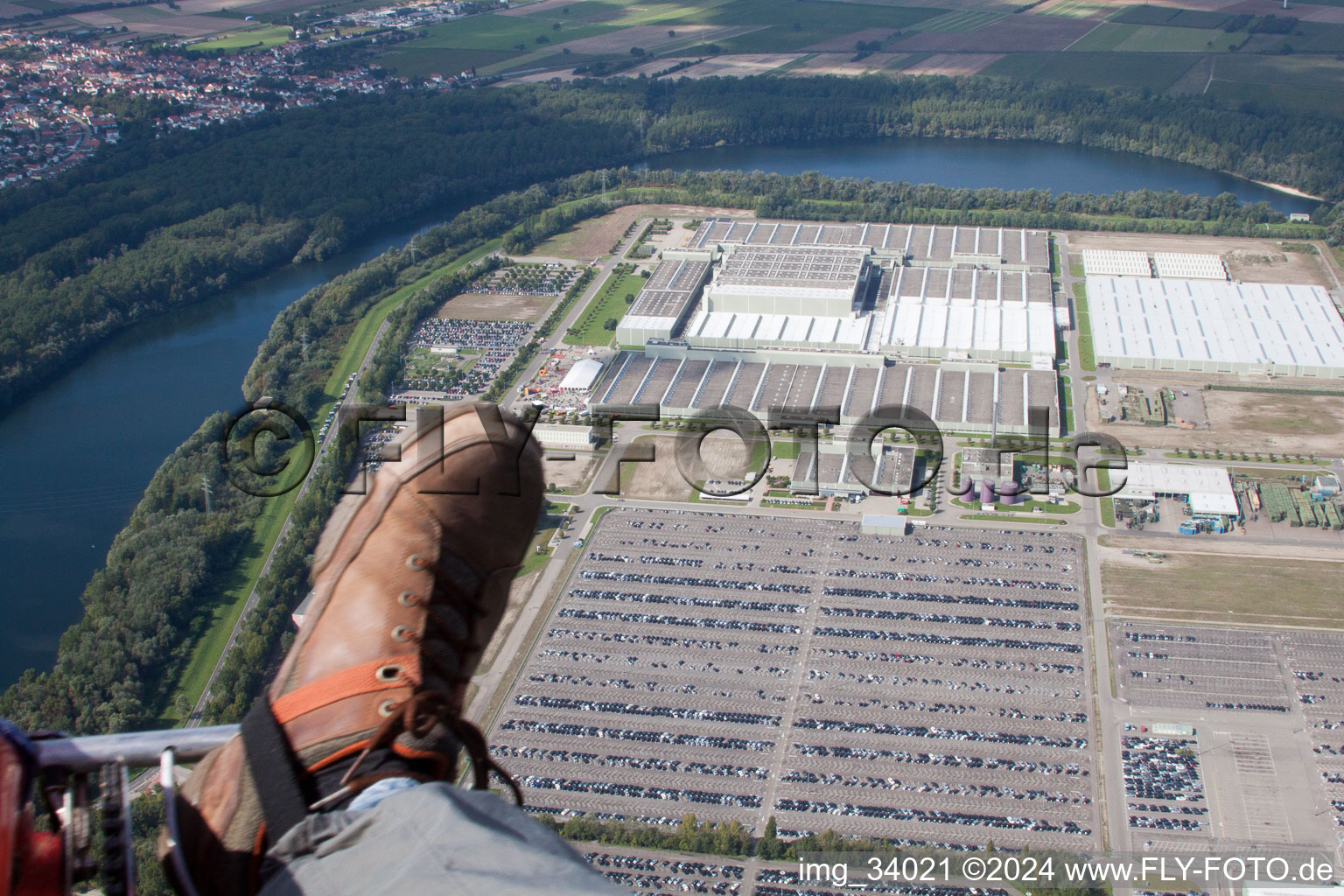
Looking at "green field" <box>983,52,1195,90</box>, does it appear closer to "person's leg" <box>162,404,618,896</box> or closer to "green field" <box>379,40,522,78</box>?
"green field" <box>379,40,522,78</box>

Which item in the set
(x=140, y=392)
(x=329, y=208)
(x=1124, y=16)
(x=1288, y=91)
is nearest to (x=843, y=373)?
(x=140, y=392)

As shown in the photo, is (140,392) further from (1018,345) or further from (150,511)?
(1018,345)

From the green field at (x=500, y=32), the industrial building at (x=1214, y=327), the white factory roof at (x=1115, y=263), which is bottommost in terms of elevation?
the industrial building at (x=1214, y=327)

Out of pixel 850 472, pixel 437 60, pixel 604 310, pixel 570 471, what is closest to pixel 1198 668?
pixel 850 472

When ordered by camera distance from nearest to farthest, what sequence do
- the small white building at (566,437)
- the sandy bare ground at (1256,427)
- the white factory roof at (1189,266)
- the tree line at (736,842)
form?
the tree line at (736,842)
the sandy bare ground at (1256,427)
the small white building at (566,437)
the white factory roof at (1189,266)

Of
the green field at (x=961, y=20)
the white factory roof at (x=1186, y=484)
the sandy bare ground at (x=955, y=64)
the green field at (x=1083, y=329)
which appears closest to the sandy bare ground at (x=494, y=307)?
the green field at (x=1083, y=329)

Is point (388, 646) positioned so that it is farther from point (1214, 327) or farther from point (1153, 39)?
point (1153, 39)

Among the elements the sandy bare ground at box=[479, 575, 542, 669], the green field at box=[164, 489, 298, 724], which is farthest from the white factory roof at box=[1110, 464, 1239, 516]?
the green field at box=[164, 489, 298, 724]

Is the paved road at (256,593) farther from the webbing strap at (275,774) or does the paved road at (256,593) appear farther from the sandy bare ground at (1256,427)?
the sandy bare ground at (1256,427)
